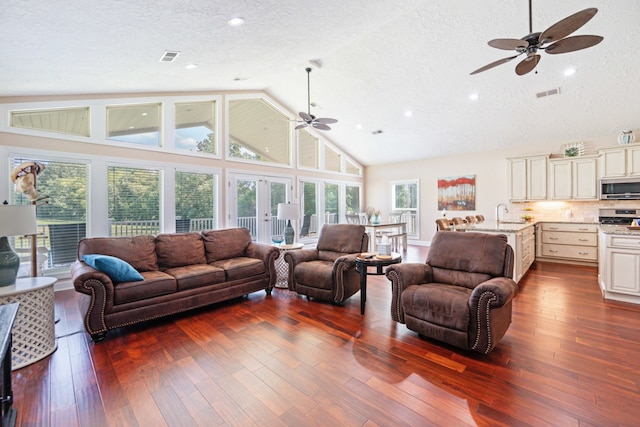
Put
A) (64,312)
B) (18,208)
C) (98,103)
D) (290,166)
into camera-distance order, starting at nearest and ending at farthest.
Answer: (18,208)
(64,312)
(98,103)
(290,166)

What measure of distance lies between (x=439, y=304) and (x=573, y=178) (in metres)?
6.07

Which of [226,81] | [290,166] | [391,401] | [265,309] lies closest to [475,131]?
[290,166]

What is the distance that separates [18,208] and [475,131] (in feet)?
25.9

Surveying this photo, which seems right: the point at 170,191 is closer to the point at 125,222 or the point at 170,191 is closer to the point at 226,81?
the point at 125,222

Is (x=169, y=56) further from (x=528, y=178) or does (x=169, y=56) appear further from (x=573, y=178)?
(x=573, y=178)

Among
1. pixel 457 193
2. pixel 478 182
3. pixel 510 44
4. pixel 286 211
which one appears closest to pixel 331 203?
pixel 457 193

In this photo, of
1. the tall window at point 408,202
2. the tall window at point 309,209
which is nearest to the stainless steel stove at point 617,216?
the tall window at point 408,202

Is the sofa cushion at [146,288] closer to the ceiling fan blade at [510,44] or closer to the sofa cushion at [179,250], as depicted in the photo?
the sofa cushion at [179,250]

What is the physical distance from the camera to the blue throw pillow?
2820mm

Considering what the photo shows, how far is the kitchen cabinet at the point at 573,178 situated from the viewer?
6094 millimetres

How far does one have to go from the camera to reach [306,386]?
2.04 meters

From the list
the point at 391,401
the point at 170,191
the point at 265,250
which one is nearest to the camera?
the point at 391,401

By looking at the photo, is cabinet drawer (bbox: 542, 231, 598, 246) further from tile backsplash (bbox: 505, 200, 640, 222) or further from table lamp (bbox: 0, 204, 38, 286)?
table lamp (bbox: 0, 204, 38, 286)

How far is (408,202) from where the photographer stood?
9.39m
